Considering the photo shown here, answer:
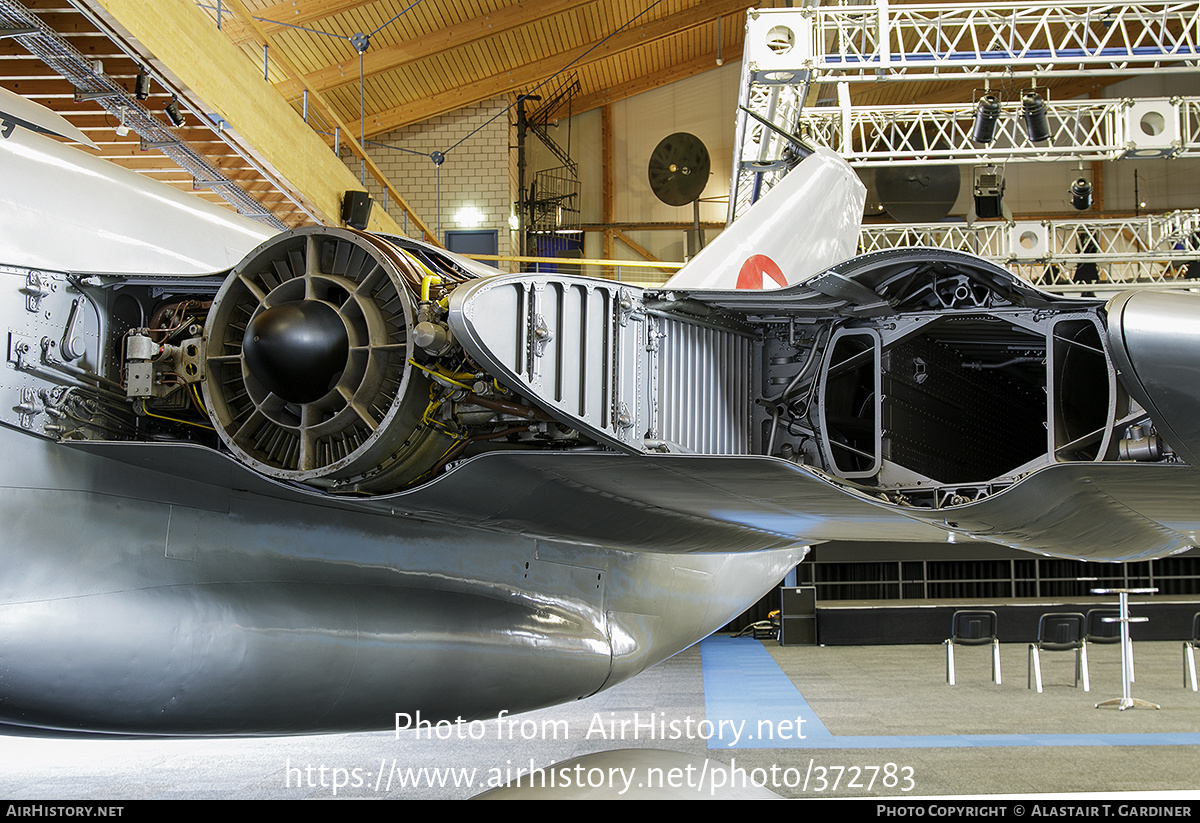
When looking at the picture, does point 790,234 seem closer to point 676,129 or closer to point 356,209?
point 356,209

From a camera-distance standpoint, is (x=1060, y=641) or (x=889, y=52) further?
(x=889, y=52)

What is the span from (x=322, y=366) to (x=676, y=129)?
28.3 meters

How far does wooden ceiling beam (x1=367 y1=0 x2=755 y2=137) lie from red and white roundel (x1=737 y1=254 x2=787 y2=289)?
17366mm

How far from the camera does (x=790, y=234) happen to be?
784 centimetres

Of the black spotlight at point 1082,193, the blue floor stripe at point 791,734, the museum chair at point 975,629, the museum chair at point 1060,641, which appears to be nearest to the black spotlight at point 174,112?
the blue floor stripe at point 791,734

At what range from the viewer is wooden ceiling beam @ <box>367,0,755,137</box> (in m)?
24.2

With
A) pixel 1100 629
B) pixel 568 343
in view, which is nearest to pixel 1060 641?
pixel 1100 629

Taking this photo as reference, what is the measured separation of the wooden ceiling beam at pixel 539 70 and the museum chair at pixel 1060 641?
1649 centimetres

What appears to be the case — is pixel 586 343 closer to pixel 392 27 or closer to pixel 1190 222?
pixel 392 27

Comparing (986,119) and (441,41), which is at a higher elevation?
(441,41)

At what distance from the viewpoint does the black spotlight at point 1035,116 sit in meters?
14.8

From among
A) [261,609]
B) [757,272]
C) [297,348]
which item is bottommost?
[261,609]

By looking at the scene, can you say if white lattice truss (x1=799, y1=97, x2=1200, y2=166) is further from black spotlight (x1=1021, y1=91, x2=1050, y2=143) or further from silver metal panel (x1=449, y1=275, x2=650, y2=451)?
silver metal panel (x1=449, y1=275, x2=650, y2=451)

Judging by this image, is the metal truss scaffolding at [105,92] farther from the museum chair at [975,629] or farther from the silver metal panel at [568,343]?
the museum chair at [975,629]
